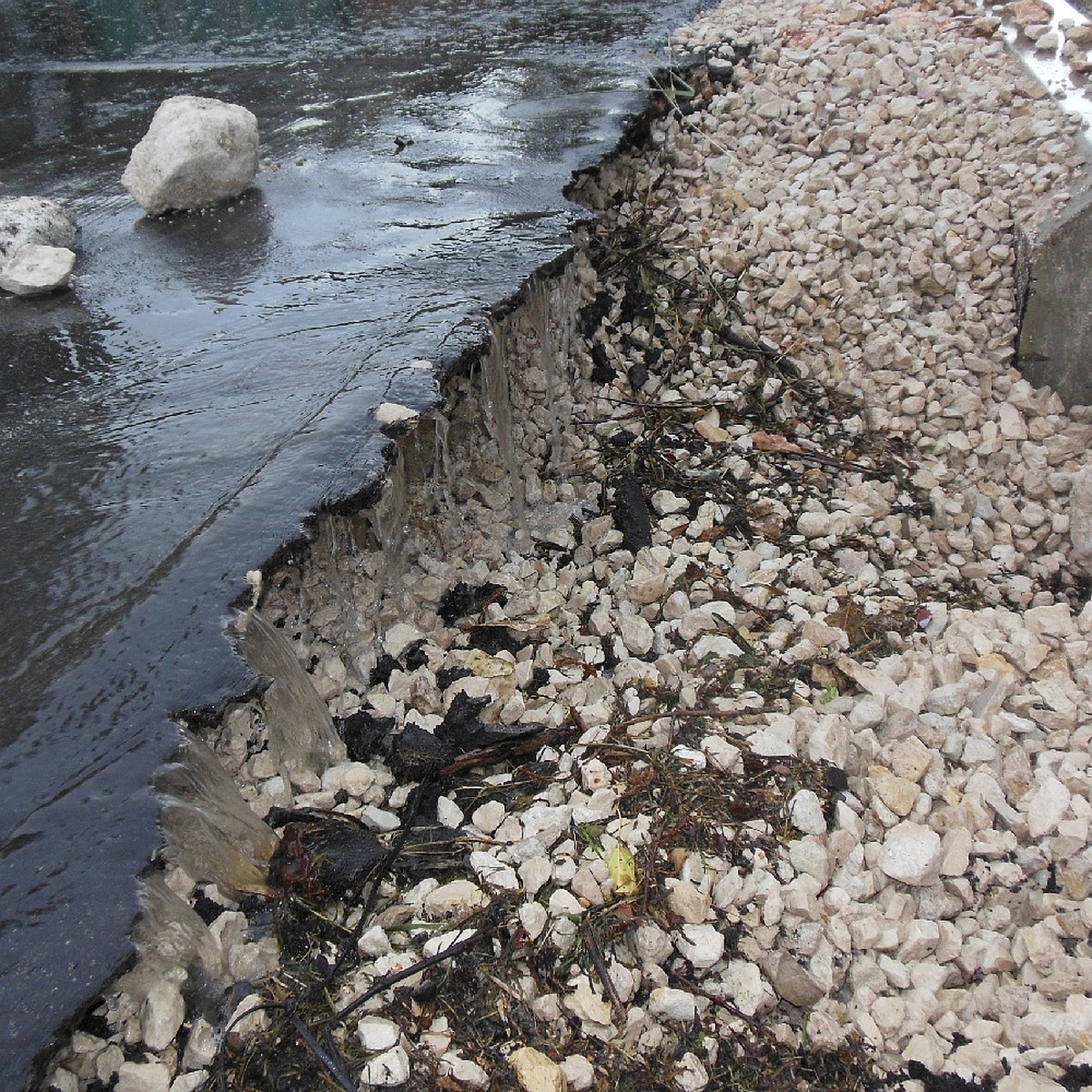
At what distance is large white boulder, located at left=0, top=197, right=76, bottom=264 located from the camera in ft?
12.9

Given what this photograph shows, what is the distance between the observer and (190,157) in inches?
165

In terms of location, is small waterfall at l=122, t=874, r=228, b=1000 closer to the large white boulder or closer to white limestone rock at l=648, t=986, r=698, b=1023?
white limestone rock at l=648, t=986, r=698, b=1023

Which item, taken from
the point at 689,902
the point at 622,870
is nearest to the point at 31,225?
the point at 622,870

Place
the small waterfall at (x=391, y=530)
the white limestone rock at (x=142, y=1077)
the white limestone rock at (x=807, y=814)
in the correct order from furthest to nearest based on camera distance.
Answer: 1. the small waterfall at (x=391, y=530)
2. the white limestone rock at (x=807, y=814)
3. the white limestone rock at (x=142, y=1077)

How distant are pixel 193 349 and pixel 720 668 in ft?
6.95

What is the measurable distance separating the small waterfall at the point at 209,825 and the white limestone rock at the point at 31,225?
274cm

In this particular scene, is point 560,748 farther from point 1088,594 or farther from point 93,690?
point 1088,594

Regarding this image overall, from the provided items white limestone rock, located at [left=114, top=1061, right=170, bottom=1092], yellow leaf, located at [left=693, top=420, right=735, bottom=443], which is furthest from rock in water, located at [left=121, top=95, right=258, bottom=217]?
white limestone rock, located at [left=114, top=1061, right=170, bottom=1092]

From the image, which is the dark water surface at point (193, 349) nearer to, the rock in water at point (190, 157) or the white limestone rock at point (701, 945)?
the rock in water at point (190, 157)

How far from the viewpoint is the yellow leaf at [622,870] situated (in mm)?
2246

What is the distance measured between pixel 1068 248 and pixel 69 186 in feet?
14.7

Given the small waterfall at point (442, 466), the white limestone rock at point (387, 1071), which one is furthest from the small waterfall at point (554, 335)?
the white limestone rock at point (387, 1071)

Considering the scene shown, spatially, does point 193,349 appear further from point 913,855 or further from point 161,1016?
point 913,855

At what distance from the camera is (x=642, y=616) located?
3352mm
